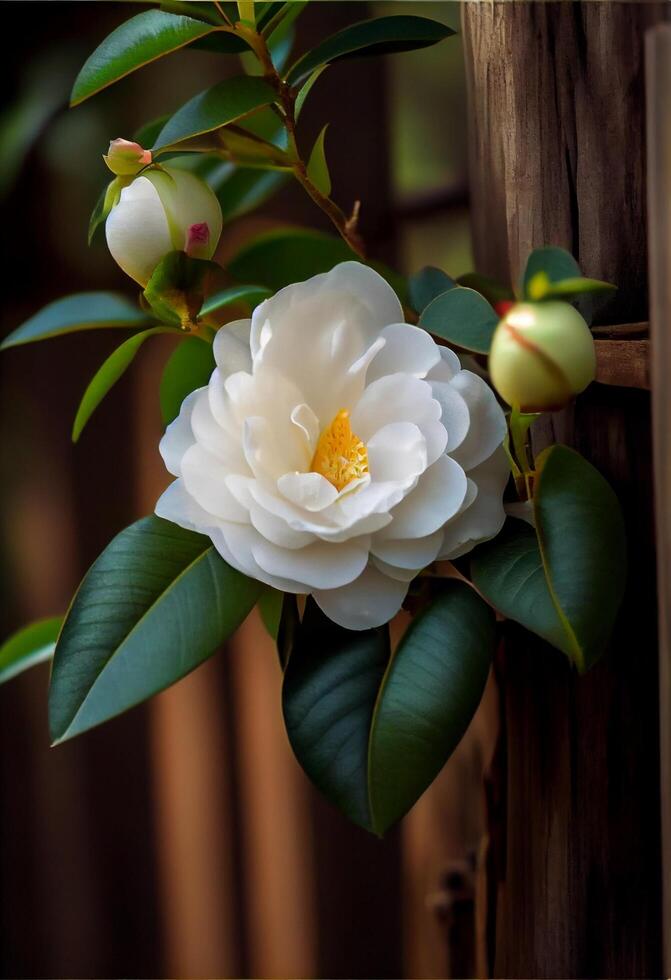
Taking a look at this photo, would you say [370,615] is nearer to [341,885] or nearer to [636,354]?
[636,354]

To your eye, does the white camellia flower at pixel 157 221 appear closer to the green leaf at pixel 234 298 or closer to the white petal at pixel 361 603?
the green leaf at pixel 234 298

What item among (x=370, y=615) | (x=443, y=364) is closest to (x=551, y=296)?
(x=443, y=364)

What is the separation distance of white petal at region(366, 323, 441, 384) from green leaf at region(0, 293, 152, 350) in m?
0.24

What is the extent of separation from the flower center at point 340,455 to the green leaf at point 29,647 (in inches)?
13.5

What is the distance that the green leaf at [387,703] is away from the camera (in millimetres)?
416

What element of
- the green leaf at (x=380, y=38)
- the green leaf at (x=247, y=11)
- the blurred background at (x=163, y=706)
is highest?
the green leaf at (x=247, y=11)

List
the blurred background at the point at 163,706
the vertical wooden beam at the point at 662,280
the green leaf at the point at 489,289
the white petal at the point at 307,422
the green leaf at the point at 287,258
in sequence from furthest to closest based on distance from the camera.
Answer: the blurred background at the point at 163,706 → the green leaf at the point at 287,258 → the green leaf at the point at 489,289 → the white petal at the point at 307,422 → the vertical wooden beam at the point at 662,280

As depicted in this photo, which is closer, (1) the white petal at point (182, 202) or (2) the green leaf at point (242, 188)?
(1) the white petal at point (182, 202)

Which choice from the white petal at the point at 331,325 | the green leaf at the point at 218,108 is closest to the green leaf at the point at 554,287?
the white petal at the point at 331,325

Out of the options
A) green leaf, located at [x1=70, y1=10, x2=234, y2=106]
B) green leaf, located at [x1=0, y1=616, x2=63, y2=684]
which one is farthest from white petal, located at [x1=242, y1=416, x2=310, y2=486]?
green leaf, located at [x1=0, y1=616, x2=63, y2=684]

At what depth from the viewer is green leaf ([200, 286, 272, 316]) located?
492 mm

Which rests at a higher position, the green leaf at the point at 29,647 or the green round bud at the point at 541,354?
the green round bud at the point at 541,354

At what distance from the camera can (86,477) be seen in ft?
3.40

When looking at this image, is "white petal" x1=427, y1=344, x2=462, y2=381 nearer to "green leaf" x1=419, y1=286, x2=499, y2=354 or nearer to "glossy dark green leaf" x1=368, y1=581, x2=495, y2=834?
"green leaf" x1=419, y1=286, x2=499, y2=354
